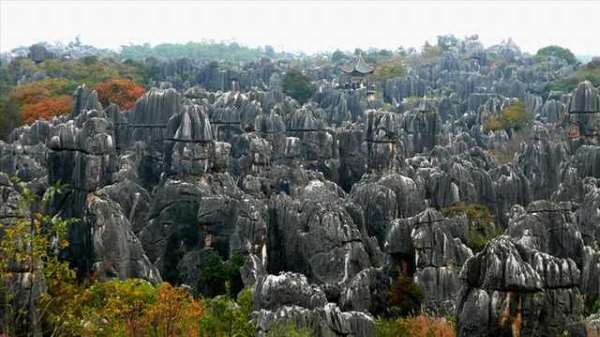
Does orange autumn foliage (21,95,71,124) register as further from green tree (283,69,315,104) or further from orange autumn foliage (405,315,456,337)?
orange autumn foliage (405,315,456,337)

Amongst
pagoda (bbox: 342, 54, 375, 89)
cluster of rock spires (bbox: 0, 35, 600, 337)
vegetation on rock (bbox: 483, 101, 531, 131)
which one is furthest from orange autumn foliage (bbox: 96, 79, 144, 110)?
pagoda (bbox: 342, 54, 375, 89)

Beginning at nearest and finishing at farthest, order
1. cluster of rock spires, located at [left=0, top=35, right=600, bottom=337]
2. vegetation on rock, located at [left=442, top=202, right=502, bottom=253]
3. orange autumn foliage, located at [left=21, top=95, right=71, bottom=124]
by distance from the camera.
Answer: cluster of rock spires, located at [left=0, top=35, right=600, bottom=337] < vegetation on rock, located at [left=442, top=202, right=502, bottom=253] < orange autumn foliage, located at [left=21, top=95, right=71, bottom=124]

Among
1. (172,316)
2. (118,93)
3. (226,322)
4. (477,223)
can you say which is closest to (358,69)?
(118,93)

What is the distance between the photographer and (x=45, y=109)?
62250mm

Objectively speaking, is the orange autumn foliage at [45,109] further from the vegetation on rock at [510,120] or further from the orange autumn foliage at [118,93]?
the vegetation on rock at [510,120]

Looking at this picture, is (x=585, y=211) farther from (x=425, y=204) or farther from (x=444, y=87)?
(x=444, y=87)

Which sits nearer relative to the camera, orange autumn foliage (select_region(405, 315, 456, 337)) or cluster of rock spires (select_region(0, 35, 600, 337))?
cluster of rock spires (select_region(0, 35, 600, 337))

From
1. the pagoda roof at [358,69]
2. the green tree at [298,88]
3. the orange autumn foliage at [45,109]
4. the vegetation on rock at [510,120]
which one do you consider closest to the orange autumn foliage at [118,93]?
the orange autumn foliage at [45,109]

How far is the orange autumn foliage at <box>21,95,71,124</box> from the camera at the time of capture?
60906mm

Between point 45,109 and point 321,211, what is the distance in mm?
38314

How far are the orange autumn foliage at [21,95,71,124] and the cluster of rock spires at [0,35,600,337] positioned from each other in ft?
28.6

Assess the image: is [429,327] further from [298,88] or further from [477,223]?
[298,88]

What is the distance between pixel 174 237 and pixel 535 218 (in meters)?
A: 12.4

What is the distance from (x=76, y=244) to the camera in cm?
2631
